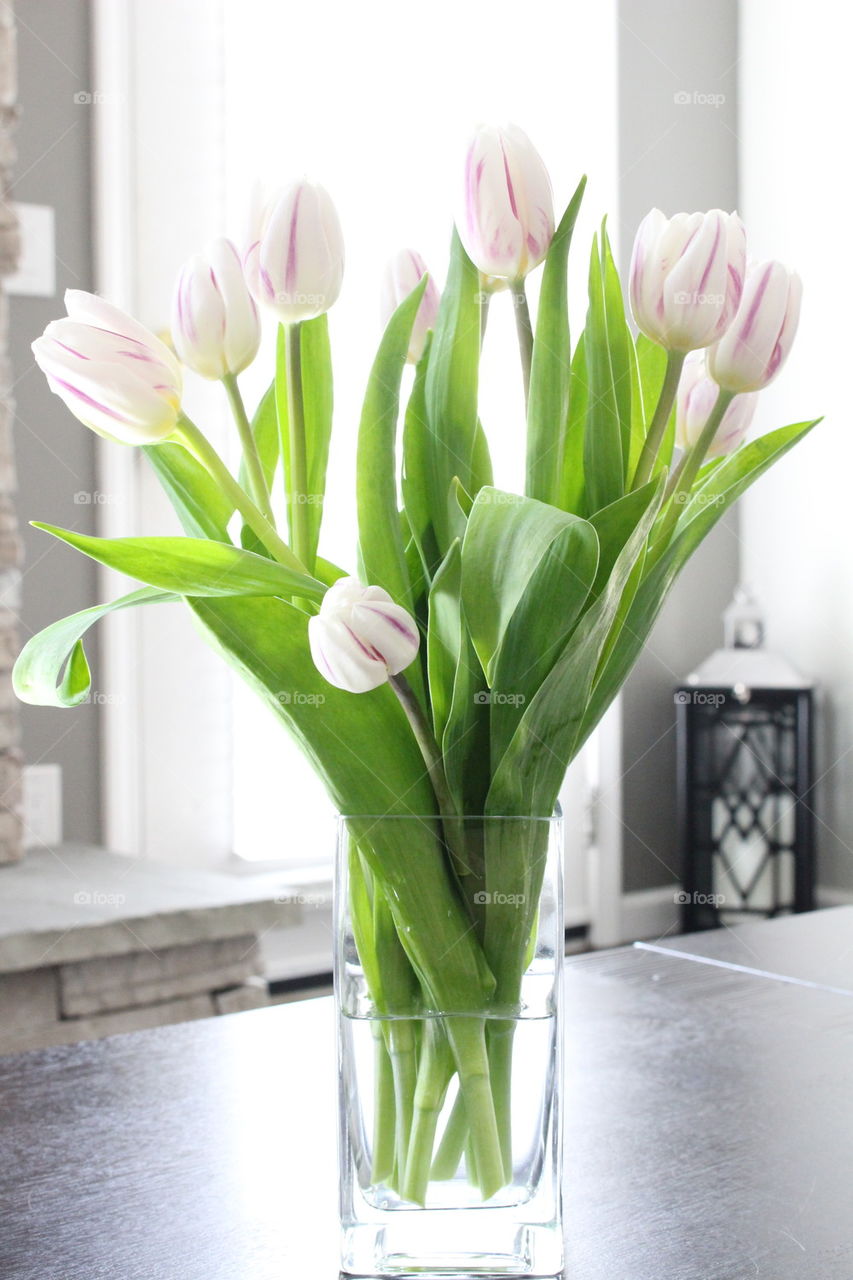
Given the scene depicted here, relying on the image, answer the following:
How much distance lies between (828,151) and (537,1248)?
10.6 feet

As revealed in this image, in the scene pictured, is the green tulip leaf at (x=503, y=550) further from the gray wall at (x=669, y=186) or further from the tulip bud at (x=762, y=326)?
the gray wall at (x=669, y=186)

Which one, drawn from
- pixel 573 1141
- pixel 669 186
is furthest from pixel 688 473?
pixel 669 186

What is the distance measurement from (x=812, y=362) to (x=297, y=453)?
3048mm

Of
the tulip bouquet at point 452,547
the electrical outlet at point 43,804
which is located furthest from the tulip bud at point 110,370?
the electrical outlet at point 43,804

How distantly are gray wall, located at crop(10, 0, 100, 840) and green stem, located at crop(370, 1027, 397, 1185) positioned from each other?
1.79 m

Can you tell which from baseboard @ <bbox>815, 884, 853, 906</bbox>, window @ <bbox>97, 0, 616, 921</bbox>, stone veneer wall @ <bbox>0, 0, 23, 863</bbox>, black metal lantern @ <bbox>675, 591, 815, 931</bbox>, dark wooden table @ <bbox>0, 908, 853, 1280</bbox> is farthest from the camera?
baseboard @ <bbox>815, 884, 853, 906</bbox>

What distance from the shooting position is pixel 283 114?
2.67 m

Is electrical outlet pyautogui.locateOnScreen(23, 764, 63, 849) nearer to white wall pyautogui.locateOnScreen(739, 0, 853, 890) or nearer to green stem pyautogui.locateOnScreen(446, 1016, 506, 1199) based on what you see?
green stem pyautogui.locateOnScreen(446, 1016, 506, 1199)

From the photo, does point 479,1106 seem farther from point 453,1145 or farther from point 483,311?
point 483,311

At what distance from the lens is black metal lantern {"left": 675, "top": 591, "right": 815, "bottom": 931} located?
3.11 metres

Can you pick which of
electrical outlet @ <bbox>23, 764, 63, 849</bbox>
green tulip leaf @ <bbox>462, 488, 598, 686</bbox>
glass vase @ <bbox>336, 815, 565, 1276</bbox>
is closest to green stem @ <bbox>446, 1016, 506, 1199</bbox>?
glass vase @ <bbox>336, 815, 565, 1276</bbox>

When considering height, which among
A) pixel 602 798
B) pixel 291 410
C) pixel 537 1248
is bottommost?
pixel 602 798

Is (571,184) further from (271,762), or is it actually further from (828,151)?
(271,762)

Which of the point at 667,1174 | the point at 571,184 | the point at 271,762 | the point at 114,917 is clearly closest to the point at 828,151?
the point at 571,184
